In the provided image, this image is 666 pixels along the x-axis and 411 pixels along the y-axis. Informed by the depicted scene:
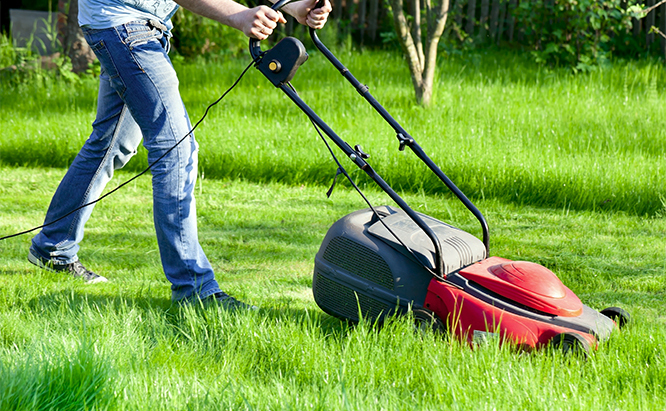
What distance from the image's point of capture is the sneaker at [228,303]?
2.45 m

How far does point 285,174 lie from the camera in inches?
189

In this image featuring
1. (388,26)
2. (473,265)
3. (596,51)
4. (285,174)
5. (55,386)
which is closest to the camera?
(55,386)

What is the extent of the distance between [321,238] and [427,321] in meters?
1.53

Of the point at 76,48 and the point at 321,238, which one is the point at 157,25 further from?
the point at 76,48

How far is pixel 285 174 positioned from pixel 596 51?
3.66m

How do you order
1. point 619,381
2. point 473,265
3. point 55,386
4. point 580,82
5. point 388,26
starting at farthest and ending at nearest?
point 388,26 < point 580,82 < point 473,265 < point 619,381 < point 55,386

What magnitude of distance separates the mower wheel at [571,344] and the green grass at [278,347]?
0.13 feet

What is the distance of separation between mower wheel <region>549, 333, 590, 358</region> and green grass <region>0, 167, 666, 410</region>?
4cm

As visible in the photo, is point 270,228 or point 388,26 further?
point 388,26

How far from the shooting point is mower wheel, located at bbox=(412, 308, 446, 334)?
218cm

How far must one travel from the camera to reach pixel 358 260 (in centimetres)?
231

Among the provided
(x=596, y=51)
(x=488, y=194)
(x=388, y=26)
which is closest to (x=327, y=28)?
(x=388, y=26)

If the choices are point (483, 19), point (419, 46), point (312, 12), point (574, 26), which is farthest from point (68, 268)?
point (483, 19)

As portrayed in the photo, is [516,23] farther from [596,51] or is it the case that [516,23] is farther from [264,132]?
[264,132]
